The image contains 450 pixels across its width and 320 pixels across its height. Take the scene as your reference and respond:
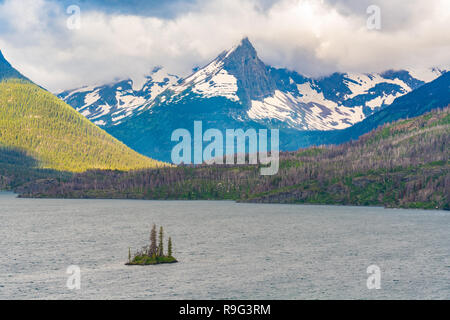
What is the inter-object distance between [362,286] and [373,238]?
83.4 meters

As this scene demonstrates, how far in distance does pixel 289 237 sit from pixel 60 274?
9383 centimetres

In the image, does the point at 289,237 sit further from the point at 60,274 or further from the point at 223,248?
the point at 60,274

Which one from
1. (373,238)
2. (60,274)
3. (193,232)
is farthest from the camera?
(193,232)

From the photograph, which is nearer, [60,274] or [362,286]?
[362,286]

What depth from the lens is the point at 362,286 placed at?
102562 millimetres

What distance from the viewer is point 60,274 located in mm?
110625

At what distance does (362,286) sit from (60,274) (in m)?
60.0
